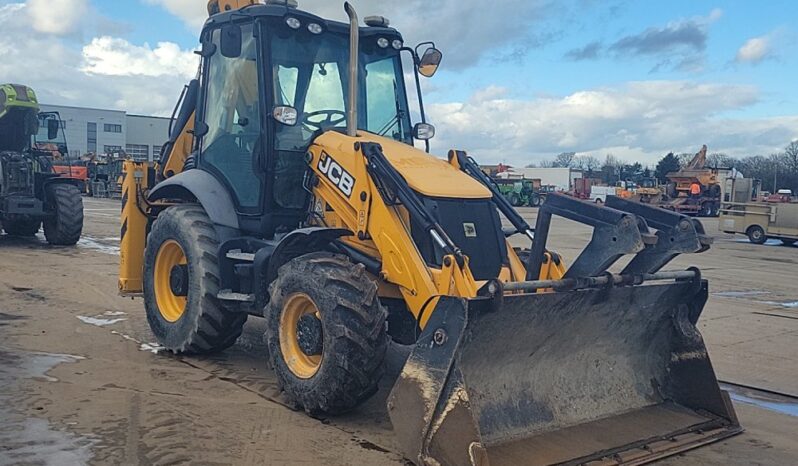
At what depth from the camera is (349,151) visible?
5957mm

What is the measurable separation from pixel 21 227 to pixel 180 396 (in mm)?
12577

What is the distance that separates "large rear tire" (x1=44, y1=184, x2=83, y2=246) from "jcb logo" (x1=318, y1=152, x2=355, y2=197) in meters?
10.9

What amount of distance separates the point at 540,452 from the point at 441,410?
717 mm

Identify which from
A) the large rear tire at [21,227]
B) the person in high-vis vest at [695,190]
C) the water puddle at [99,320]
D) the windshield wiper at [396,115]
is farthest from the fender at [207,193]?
the person in high-vis vest at [695,190]

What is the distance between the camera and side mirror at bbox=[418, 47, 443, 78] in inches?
278

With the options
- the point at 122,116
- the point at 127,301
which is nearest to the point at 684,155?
the point at 122,116

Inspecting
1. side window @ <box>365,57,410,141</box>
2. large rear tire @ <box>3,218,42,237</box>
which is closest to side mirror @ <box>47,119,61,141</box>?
large rear tire @ <box>3,218,42,237</box>

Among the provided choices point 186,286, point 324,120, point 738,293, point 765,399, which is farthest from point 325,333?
point 738,293

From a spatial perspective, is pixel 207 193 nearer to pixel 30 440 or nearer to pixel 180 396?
pixel 180 396

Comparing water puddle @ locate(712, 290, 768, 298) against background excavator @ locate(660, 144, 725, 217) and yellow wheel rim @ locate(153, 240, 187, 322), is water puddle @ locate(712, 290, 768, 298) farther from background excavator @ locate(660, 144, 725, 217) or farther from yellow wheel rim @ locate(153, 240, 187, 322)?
background excavator @ locate(660, 144, 725, 217)

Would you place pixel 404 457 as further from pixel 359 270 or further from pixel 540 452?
pixel 359 270

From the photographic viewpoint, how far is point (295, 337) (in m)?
5.60

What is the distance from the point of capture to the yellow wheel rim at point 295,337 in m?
5.46

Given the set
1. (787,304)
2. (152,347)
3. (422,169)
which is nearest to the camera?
(422,169)
